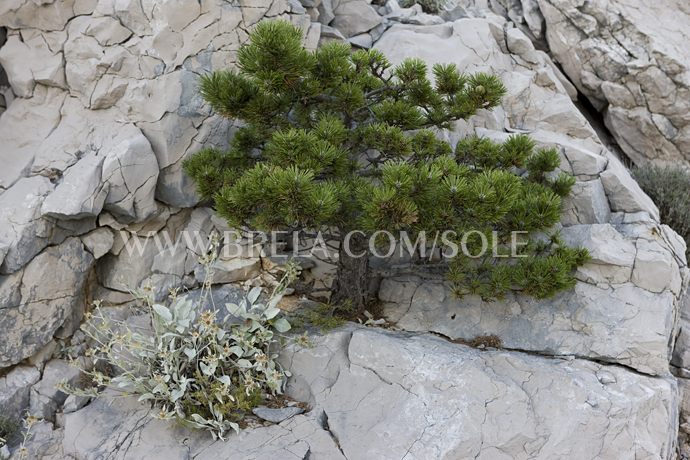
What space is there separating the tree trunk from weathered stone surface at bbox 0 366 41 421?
224 centimetres

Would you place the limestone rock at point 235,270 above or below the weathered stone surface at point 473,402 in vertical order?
below

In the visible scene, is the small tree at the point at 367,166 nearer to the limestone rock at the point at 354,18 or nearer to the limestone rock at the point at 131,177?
the limestone rock at the point at 131,177

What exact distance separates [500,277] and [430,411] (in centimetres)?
99

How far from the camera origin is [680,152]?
662 centimetres

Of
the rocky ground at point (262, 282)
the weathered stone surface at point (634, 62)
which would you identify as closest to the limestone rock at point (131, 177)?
the rocky ground at point (262, 282)

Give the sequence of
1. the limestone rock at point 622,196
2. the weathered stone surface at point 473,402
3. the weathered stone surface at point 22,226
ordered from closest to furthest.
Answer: the weathered stone surface at point 473,402 < the weathered stone surface at point 22,226 < the limestone rock at point 622,196

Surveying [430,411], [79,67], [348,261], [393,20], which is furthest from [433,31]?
[430,411]

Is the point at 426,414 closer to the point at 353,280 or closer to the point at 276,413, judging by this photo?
the point at 276,413

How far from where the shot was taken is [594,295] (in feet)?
13.3

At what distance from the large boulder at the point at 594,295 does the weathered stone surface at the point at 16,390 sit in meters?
2.63

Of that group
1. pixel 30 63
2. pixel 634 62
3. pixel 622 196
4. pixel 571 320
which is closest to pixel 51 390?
pixel 30 63

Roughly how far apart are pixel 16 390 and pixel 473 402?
3.14 meters

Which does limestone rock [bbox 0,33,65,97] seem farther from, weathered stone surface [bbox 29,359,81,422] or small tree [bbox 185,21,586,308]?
weathered stone surface [bbox 29,359,81,422]

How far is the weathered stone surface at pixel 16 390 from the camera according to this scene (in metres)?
4.05
